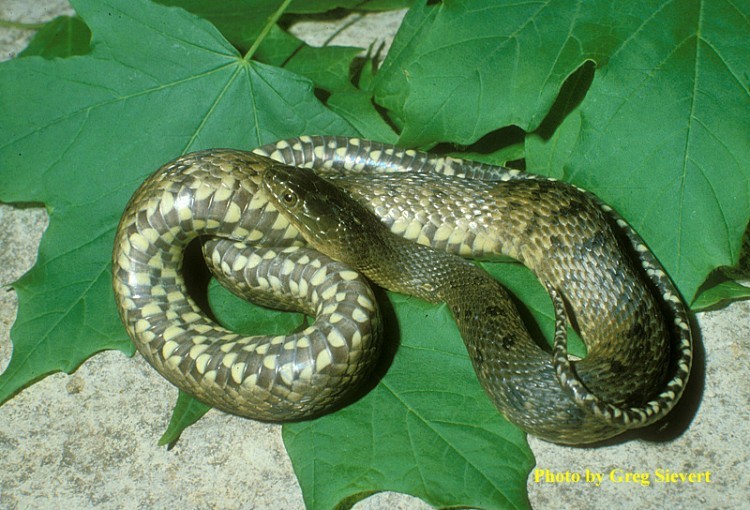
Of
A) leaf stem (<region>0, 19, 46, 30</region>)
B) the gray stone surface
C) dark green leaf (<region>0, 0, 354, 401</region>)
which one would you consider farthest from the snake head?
leaf stem (<region>0, 19, 46, 30</region>)

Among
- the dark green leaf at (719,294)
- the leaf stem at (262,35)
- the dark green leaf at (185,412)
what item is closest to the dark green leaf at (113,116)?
the leaf stem at (262,35)

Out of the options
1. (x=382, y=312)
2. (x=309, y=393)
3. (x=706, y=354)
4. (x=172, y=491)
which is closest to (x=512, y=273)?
(x=382, y=312)

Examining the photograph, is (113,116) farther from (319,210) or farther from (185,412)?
(185,412)

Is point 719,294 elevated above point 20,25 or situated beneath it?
elevated above

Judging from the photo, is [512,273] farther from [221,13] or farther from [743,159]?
[221,13]

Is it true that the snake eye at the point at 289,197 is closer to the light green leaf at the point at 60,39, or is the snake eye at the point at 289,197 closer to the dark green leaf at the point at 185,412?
the dark green leaf at the point at 185,412

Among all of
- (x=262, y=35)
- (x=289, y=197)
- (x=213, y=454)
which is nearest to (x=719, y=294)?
(x=289, y=197)
